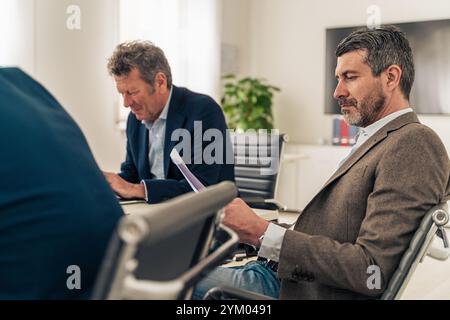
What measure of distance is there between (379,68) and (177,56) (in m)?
4.09

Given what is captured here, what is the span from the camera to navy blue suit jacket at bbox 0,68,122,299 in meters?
0.78

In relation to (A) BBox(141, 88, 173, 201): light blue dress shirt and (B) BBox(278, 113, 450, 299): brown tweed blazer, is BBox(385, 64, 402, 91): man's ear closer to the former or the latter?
(B) BBox(278, 113, 450, 299): brown tweed blazer

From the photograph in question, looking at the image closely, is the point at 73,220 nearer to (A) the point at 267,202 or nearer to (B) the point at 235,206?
(B) the point at 235,206

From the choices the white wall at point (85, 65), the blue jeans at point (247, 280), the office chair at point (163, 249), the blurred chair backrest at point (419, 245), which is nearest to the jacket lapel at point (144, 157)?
the blue jeans at point (247, 280)

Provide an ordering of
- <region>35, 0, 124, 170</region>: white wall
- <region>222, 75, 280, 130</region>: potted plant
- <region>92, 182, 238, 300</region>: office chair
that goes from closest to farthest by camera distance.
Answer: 1. <region>92, 182, 238, 300</region>: office chair
2. <region>35, 0, 124, 170</region>: white wall
3. <region>222, 75, 280, 130</region>: potted plant

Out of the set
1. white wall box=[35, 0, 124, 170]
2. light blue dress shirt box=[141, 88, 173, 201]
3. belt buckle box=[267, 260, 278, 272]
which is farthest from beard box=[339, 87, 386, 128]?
white wall box=[35, 0, 124, 170]

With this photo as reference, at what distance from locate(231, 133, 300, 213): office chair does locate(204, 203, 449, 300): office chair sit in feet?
5.34

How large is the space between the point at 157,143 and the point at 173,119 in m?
0.15

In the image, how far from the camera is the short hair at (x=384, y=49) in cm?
153

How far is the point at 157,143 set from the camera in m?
2.53

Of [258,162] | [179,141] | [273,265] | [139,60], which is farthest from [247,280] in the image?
[258,162]
